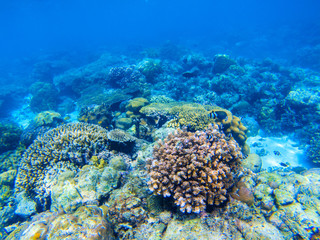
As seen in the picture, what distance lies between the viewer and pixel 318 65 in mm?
20438

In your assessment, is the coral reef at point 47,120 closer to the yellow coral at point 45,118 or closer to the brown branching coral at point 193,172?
the yellow coral at point 45,118

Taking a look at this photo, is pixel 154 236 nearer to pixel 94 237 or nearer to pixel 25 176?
pixel 94 237

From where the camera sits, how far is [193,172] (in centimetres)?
288

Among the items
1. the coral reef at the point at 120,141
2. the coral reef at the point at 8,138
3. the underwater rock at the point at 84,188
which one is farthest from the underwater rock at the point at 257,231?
the coral reef at the point at 8,138

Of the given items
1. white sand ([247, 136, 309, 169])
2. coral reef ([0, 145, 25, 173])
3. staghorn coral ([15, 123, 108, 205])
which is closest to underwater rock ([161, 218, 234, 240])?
staghorn coral ([15, 123, 108, 205])

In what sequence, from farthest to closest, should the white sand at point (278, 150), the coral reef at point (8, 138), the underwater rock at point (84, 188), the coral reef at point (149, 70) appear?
1. the coral reef at point (149, 70)
2. the coral reef at point (8, 138)
3. the white sand at point (278, 150)
4. the underwater rock at point (84, 188)

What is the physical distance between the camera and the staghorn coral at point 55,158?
16.1ft

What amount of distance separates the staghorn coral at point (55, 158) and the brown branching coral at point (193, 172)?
2.77 m

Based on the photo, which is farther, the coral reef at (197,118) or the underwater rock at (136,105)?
the underwater rock at (136,105)

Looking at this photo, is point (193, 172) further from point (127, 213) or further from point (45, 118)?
point (45, 118)

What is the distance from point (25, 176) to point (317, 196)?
899 centimetres

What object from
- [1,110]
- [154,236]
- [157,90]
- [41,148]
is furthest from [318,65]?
[1,110]

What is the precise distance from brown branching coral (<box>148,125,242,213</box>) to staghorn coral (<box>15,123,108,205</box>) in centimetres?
277

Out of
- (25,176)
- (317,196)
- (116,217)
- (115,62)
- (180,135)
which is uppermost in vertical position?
(115,62)
